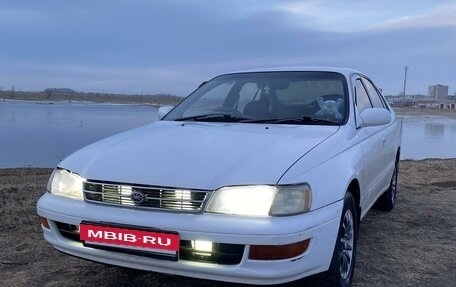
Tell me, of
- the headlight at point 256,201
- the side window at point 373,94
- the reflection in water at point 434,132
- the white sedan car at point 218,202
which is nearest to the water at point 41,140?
the side window at point 373,94

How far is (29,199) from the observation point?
5746 mm

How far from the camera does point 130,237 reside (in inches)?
105

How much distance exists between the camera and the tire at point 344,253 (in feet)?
9.53

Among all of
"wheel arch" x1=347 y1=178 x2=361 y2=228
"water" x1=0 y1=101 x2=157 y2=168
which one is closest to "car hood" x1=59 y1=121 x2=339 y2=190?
"wheel arch" x1=347 y1=178 x2=361 y2=228

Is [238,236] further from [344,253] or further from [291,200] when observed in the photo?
[344,253]

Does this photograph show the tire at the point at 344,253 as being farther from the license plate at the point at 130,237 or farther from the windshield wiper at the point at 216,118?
the windshield wiper at the point at 216,118

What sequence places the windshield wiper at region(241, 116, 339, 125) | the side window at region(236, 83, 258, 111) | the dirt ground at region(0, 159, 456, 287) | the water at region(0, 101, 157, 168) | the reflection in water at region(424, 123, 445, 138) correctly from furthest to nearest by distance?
the reflection in water at region(424, 123, 445, 138), the water at region(0, 101, 157, 168), the side window at region(236, 83, 258, 111), the windshield wiper at region(241, 116, 339, 125), the dirt ground at region(0, 159, 456, 287)

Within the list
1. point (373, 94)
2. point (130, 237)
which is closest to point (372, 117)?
point (373, 94)

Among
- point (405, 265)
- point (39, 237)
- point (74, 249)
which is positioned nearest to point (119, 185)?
point (74, 249)

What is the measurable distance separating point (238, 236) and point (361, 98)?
246 cm

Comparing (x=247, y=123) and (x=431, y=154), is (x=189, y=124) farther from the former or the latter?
(x=431, y=154)

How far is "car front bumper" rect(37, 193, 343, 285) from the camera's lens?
8.29 feet

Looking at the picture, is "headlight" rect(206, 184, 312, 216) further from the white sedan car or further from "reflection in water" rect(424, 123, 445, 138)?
"reflection in water" rect(424, 123, 445, 138)

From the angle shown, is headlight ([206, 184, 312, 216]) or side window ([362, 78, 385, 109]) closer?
headlight ([206, 184, 312, 216])
